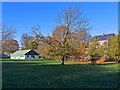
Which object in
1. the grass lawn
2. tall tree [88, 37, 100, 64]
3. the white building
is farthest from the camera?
the white building

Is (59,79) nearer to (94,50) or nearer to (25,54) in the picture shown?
(94,50)

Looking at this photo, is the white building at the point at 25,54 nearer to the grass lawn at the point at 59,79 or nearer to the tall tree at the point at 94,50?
the tall tree at the point at 94,50


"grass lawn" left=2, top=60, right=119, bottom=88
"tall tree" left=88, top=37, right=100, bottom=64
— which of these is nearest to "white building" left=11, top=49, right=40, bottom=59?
"tall tree" left=88, top=37, right=100, bottom=64

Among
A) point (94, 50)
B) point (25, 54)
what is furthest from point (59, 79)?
point (25, 54)

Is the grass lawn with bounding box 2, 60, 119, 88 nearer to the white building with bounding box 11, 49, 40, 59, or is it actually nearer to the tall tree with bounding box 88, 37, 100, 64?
the tall tree with bounding box 88, 37, 100, 64

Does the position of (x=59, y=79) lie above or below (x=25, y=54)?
below

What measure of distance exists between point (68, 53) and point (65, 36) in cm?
236

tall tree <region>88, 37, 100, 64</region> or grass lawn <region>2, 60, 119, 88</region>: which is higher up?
tall tree <region>88, 37, 100, 64</region>

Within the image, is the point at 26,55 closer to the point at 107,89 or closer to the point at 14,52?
the point at 14,52

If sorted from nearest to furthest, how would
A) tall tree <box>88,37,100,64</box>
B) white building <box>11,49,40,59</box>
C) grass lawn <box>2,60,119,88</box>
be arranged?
grass lawn <box>2,60,119,88</box> < tall tree <box>88,37,100,64</box> < white building <box>11,49,40,59</box>

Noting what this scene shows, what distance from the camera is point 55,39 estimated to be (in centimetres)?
3328

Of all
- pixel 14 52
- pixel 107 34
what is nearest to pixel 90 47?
pixel 107 34

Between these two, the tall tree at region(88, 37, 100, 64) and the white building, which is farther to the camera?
the white building

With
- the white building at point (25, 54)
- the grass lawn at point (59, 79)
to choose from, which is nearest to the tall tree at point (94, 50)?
the grass lawn at point (59, 79)
